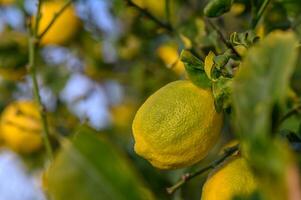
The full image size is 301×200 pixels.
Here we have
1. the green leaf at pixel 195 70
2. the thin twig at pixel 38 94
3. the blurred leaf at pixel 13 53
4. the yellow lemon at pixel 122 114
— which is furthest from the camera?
the yellow lemon at pixel 122 114

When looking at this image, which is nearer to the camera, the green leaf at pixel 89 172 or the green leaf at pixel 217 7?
the green leaf at pixel 89 172

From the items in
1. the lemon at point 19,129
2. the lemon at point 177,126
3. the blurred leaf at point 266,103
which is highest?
the blurred leaf at point 266,103

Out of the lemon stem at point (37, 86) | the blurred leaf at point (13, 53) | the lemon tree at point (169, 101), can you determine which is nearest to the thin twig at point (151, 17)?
the lemon tree at point (169, 101)

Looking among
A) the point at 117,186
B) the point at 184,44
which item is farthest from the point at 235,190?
the point at 184,44

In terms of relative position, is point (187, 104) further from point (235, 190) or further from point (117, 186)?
point (117, 186)

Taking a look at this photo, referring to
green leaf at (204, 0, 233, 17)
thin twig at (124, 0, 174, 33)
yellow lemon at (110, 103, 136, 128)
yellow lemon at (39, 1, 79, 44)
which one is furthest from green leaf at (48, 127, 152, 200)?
yellow lemon at (110, 103, 136, 128)

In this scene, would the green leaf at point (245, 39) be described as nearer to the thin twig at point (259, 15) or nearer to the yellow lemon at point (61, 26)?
the thin twig at point (259, 15)
